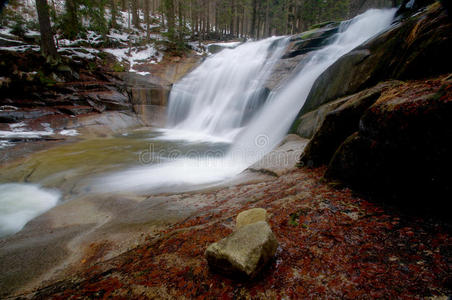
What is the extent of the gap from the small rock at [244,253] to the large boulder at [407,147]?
1.55m

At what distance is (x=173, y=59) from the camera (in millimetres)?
19188

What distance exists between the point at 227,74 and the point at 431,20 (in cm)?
1238

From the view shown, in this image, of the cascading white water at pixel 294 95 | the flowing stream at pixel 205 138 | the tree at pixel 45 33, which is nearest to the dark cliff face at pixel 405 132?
the flowing stream at pixel 205 138

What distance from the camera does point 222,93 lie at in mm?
13688

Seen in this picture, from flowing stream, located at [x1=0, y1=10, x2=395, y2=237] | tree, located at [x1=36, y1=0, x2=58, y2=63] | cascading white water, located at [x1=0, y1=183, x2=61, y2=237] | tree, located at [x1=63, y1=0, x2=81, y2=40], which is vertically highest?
tree, located at [x1=63, y1=0, x2=81, y2=40]

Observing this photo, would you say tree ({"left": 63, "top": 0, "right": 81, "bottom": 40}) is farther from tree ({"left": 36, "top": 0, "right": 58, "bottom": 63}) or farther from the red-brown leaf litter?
the red-brown leaf litter

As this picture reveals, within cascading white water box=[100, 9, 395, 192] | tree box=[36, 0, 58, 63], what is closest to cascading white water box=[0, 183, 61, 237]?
cascading white water box=[100, 9, 395, 192]

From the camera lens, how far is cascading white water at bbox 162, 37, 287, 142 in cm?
1141

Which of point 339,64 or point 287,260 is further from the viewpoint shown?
point 339,64

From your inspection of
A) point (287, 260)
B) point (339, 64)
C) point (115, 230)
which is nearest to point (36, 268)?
point (115, 230)

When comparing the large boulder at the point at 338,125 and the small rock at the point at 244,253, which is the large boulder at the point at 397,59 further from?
the small rock at the point at 244,253

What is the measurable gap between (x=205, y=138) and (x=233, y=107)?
2546 millimetres

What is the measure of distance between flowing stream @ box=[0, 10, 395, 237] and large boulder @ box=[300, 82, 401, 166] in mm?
2454

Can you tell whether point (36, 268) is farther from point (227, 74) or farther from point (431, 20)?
point (227, 74)
